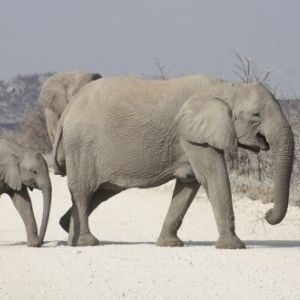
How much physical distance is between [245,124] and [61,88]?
4738 millimetres

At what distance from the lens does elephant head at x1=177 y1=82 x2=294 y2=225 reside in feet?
Result: 40.8

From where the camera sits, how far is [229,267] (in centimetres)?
1123

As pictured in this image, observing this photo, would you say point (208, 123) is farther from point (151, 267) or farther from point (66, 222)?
point (66, 222)

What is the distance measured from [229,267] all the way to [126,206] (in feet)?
29.8

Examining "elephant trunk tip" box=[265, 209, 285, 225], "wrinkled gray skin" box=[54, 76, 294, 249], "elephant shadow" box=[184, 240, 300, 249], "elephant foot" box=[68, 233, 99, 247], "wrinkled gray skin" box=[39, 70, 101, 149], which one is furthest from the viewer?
"wrinkled gray skin" box=[39, 70, 101, 149]

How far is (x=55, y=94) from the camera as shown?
16781 millimetres

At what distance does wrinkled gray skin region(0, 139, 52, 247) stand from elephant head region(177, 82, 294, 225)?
1747 millimetres

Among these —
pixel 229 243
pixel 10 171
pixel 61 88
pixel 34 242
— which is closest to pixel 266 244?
pixel 229 243

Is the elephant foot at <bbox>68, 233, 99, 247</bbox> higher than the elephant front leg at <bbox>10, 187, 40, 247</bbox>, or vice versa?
the elephant front leg at <bbox>10, 187, 40, 247</bbox>

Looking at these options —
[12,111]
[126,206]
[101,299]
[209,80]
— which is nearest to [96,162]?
[209,80]

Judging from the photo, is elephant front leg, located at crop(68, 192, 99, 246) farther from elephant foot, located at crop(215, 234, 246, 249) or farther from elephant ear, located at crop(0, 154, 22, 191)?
elephant foot, located at crop(215, 234, 246, 249)

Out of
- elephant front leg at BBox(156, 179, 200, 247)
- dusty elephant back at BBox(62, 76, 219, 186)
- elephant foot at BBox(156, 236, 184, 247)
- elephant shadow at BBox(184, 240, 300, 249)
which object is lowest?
elephant shadow at BBox(184, 240, 300, 249)

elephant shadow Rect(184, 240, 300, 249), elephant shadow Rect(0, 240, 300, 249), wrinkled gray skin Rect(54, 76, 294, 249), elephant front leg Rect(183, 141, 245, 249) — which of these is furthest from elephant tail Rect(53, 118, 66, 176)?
elephant front leg Rect(183, 141, 245, 249)

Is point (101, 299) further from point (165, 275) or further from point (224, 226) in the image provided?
point (224, 226)
